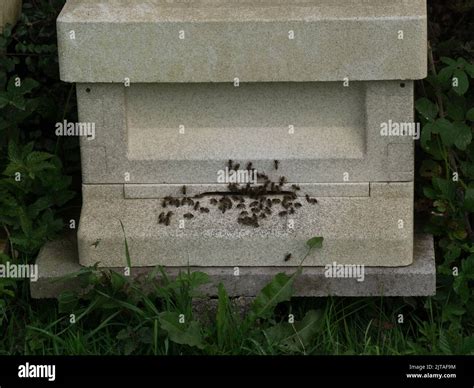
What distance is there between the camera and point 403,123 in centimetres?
468

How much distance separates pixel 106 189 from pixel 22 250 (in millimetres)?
576

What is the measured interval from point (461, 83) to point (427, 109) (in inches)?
7.6

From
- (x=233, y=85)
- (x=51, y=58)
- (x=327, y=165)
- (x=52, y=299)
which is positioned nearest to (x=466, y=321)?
(x=327, y=165)

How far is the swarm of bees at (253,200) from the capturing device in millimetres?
4766

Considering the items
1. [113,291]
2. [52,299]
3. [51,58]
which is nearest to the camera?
[113,291]

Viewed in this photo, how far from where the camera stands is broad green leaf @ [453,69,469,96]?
15.8ft

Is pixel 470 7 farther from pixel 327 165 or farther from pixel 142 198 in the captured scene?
pixel 142 198

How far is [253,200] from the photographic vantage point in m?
4.81

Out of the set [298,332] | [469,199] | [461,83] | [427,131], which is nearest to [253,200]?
[298,332]

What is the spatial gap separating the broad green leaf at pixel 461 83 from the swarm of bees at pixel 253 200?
81 cm

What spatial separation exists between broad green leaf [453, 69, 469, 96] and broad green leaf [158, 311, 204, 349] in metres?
1.58

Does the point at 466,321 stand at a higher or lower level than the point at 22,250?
lower

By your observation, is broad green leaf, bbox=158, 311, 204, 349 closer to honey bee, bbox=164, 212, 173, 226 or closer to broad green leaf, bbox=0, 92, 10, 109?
honey bee, bbox=164, 212, 173, 226

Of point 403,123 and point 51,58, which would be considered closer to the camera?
point 403,123
